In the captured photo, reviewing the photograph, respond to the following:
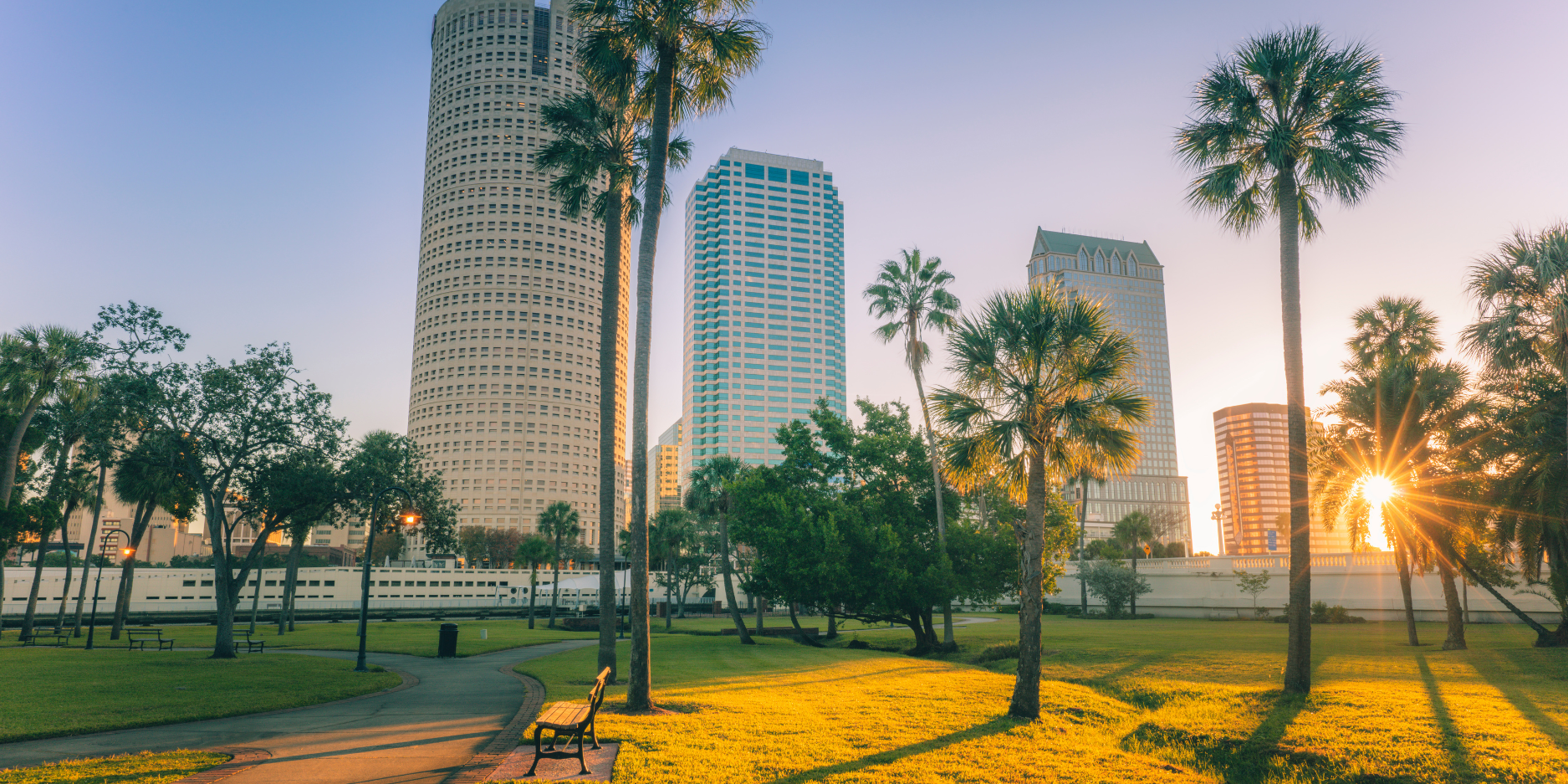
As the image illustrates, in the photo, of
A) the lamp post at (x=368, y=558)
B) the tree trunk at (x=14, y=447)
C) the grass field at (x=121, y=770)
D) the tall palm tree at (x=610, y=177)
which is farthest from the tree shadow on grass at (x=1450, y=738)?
the tree trunk at (x=14, y=447)

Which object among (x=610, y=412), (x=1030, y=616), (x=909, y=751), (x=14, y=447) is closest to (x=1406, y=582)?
(x=1030, y=616)

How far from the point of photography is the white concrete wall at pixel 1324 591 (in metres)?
42.5

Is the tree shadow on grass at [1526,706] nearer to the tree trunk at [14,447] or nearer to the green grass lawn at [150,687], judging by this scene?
the green grass lawn at [150,687]

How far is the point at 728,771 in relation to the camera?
958cm

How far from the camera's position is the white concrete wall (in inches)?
1674

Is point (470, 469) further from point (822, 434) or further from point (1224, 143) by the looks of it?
point (1224, 143)

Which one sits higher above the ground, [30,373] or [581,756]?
[30,373]

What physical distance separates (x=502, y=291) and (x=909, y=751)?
178 meters

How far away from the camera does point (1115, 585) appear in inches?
2419

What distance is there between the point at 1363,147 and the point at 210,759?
25737 millimetres

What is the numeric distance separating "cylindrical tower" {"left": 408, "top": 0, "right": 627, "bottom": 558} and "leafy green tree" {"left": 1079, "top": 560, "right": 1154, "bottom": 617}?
127635 millimetres

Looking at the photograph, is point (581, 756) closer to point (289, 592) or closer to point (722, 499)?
point (722, 499)

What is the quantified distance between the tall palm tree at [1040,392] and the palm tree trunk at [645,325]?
Answer: 652 centimetres

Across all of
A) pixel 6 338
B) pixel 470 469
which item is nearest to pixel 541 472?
pixel 470 469
